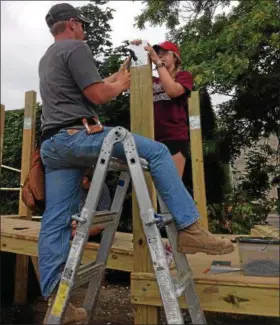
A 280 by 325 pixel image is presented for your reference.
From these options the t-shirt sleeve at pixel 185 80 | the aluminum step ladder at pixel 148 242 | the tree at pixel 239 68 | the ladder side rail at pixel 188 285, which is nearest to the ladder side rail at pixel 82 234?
the aluminum step ladder at pixel 148 242

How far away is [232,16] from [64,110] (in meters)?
4.71

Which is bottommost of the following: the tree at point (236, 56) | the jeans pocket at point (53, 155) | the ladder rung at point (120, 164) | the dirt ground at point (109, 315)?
the dirt ground at point (109, 315)

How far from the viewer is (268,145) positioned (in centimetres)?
639

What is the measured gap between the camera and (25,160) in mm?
4199

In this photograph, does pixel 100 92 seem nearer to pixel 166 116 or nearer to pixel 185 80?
pixel 185 80

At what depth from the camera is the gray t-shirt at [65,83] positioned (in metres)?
2.08

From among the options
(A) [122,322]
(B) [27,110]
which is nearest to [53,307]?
(A) [122,322]

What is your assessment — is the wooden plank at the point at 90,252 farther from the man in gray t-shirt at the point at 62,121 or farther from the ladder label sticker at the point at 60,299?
the ladder label sticker at the point at 60,299

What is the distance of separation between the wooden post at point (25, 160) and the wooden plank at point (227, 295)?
247cm

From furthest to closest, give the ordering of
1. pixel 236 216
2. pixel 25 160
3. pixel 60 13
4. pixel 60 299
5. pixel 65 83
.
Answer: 1. pixel 236 216
2. pixel 25 160
3. pixel 60 13
4. pixel 65 83
5. pixel 60 299

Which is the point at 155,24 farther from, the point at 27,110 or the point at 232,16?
the point at 27,110

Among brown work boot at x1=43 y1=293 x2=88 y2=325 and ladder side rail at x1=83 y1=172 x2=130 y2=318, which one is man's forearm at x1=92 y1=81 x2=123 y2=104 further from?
brown work boot at x1=43 y1=293 x2=88 y2=325

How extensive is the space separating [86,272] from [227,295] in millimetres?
729

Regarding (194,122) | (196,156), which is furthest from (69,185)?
(194,122)
